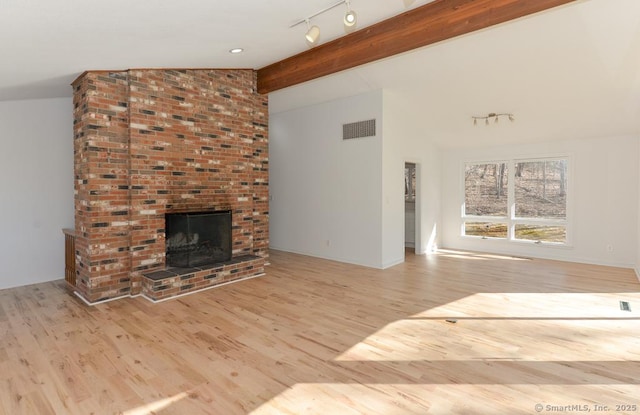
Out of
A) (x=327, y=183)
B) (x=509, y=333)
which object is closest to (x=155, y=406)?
(x=509, y=333)

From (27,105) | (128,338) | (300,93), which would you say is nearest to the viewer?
(128,338)

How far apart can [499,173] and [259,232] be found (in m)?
4.92

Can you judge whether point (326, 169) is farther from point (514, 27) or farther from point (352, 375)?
point (352, 375)

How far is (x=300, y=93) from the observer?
20.2 feet

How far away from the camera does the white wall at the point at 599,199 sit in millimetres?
5547

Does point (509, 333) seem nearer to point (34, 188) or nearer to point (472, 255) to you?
point (472, 255)

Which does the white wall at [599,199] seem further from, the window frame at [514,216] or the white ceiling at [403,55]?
the white ceiling at [403,55]

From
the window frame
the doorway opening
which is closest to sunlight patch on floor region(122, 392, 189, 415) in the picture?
the doorway opening

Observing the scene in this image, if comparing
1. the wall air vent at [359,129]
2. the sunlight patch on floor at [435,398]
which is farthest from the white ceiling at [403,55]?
Answer: the sunlight patch on floor at [435,398]

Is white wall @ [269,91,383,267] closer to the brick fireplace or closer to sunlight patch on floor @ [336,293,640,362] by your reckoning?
the brick fireplace

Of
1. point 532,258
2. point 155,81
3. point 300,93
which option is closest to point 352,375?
point 155,81

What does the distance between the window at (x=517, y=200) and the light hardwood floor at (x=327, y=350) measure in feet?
6.73

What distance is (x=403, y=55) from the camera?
4422mm

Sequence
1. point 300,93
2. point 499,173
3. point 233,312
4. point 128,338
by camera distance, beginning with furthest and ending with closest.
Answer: point 499,173 → point 300,93 → point 233,312 → point 128,338
